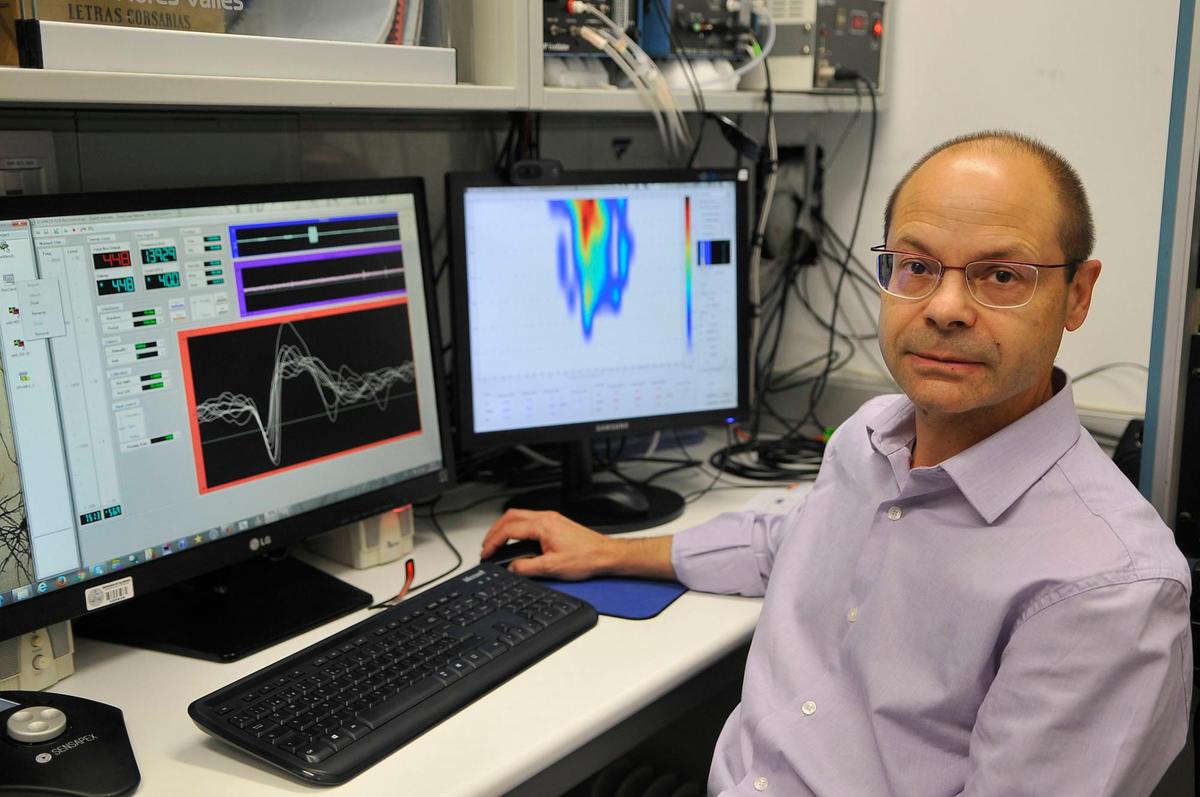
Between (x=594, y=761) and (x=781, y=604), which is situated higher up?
(x=781, y=604)

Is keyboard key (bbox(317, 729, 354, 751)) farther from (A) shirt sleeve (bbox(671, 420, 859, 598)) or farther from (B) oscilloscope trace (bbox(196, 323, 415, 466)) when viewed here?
(A) shirt sleeve (bbox(671, 420, 859, 598))

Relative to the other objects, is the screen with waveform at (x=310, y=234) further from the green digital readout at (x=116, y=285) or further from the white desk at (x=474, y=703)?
the white desk at (x=474, y=703)

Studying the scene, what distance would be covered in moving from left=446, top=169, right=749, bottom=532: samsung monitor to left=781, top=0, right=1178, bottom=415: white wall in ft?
1.59

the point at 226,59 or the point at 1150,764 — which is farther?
the point at 226,59

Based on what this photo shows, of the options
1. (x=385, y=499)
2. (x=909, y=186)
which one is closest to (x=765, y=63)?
(x=909, y=186)

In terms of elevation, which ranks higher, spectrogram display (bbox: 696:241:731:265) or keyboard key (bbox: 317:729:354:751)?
spectrogram display (bbox: 696:241:731:265)

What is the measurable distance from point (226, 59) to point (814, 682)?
2.98 feet

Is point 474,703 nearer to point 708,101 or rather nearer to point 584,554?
point 584,554

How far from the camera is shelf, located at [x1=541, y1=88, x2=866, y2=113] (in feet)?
4.94

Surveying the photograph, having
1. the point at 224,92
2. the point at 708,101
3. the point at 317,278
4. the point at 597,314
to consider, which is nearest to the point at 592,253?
the point at 597,314

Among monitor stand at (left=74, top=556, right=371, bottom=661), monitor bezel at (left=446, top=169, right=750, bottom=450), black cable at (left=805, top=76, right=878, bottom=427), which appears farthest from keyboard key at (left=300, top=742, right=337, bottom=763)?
black cable at (left=805, top=76, right=878, bottom=427)

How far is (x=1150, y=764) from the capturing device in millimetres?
953

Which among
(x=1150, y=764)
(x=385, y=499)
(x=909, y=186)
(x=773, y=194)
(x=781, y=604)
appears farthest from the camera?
(x=773, y=194)

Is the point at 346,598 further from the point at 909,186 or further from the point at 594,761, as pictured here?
the point at 909,186
